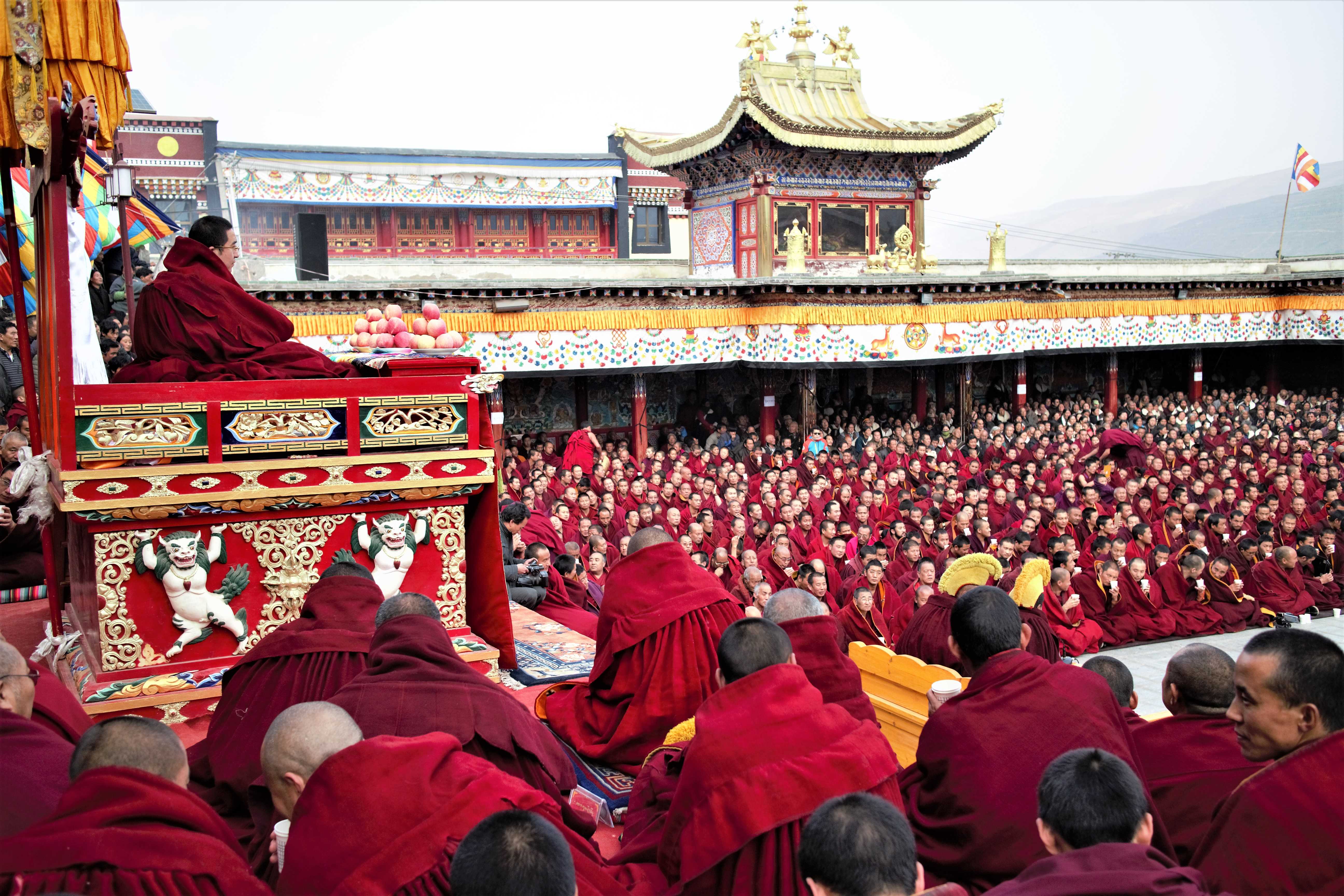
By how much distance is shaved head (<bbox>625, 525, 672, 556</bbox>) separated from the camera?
13.8 feet

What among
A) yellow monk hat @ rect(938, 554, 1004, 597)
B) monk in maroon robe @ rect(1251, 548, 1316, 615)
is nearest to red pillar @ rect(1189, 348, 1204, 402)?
monk in maroon robe @ rect(1251, 548, 1316, 615)

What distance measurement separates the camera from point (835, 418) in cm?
1852

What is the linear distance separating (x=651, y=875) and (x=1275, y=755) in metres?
1.57

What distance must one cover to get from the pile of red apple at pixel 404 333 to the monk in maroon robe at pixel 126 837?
2468 millimetres

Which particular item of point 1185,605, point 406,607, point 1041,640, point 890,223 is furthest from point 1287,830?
point 890,223

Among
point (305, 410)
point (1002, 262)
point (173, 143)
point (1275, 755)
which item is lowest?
point (1275, 755)

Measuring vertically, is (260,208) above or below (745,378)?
above

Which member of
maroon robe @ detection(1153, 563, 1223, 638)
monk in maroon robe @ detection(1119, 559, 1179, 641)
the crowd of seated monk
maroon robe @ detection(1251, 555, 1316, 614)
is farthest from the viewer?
maroon robe @ detection(1251, 555, 1316, 614)

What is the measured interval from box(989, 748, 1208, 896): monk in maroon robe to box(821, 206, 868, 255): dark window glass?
1638cm

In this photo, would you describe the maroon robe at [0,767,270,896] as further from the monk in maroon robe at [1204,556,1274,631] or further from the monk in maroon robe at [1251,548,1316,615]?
the monk in maroon robe at [1251,548,1316,615]

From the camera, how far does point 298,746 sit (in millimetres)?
2312

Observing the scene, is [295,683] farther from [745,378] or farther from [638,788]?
[745,378]

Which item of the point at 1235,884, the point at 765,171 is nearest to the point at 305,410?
the point at 1235,884

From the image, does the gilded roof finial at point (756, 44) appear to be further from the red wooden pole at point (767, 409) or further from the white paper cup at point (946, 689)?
the white paper cup at point (946, 689)
